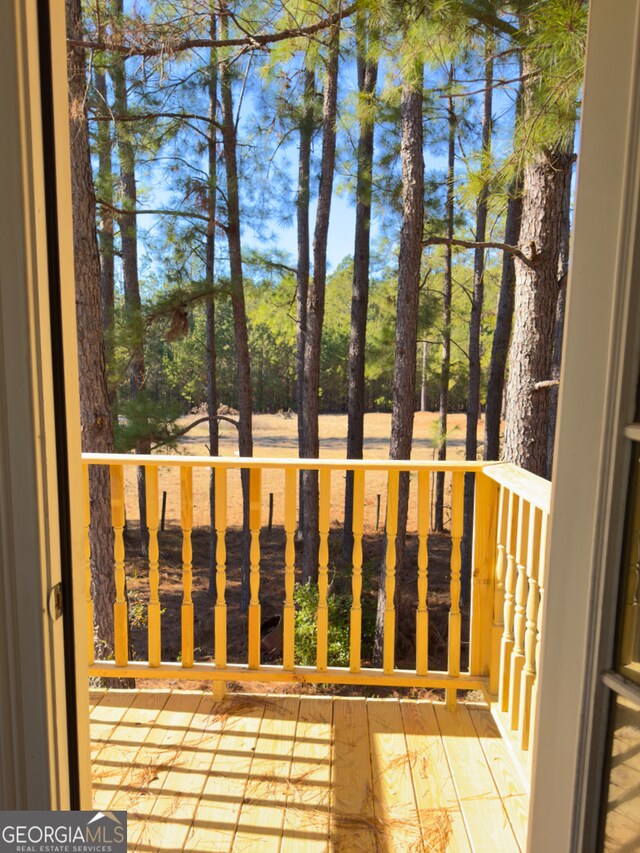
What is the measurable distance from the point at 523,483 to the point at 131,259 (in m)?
8.59

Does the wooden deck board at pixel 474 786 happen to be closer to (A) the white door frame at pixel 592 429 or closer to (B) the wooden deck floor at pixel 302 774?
(B) the wooden deck floor at pixel 302 774

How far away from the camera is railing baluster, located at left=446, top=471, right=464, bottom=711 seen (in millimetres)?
2396

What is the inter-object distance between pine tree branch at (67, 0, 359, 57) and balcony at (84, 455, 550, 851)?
3.45 metres

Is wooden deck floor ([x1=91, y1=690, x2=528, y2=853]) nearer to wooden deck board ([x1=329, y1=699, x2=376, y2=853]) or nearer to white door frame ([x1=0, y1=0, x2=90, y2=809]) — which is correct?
wooden deck board ([x1=329, y1=699, x2=376, y2=853])

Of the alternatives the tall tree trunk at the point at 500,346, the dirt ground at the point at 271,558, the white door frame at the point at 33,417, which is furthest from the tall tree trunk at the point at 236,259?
the white door frame at the point at 33,417

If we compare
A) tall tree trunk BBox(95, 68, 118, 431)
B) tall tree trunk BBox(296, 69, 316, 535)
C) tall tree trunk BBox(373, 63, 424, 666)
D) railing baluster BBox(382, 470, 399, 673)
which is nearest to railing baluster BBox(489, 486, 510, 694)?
railing baluster BBox(382, 470, 399, 673)

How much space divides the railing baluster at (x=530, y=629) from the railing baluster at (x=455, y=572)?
0.38 meters

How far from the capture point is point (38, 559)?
0.90 metres

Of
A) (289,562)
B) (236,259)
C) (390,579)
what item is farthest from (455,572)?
(236,259)

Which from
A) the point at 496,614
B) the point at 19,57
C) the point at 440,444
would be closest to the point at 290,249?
the point at 440,444

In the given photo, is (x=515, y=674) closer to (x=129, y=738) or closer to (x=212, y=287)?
(x=129, y=738)

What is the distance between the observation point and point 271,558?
38.8 ft

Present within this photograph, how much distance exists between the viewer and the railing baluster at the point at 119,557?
8.07 feet

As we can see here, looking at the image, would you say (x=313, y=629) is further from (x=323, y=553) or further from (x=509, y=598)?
(x=509, y=598)
